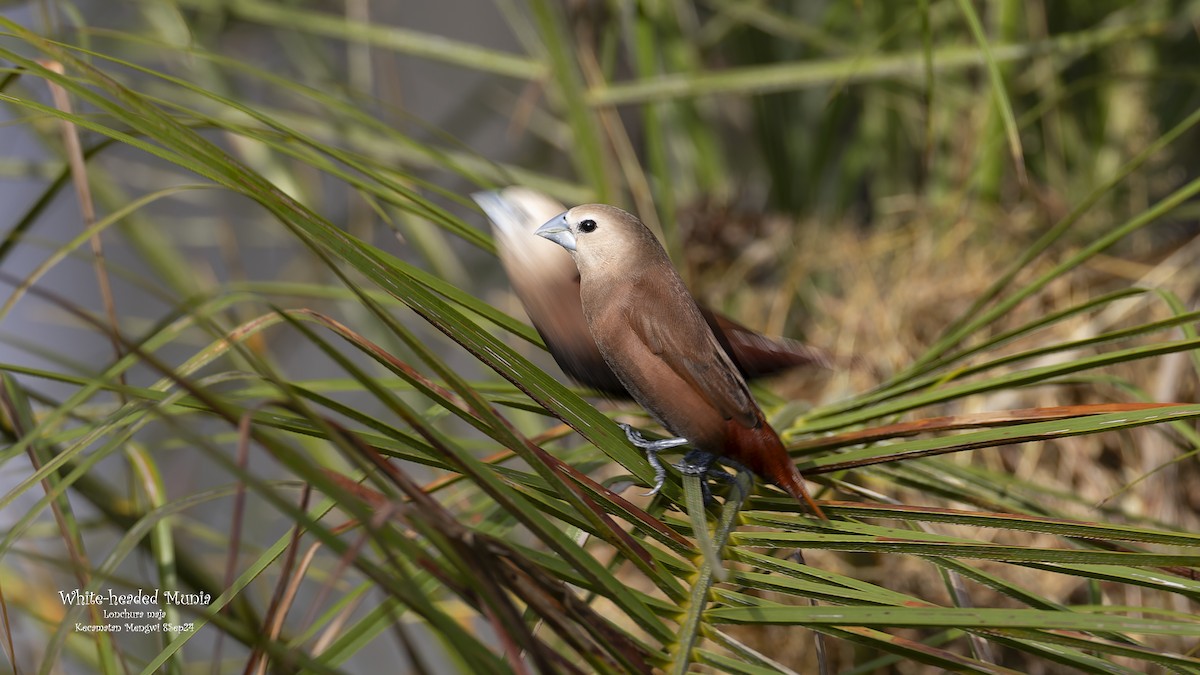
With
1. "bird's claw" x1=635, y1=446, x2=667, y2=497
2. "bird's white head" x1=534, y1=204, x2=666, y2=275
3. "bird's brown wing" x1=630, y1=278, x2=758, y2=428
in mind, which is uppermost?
"bird's white head" x1=534, y1=204, x2=666, y2=275

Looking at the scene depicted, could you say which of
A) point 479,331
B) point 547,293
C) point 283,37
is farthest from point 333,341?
point 479,331

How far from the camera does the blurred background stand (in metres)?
0.75

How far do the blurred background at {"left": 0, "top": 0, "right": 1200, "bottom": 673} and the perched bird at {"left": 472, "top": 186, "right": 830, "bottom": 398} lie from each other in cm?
5

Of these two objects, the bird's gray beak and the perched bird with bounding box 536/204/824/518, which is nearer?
the perched bird with bounding box 536/204/824/518

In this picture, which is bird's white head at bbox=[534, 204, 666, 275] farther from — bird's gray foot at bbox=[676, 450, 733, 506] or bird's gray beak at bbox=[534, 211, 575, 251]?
bird's gray foot at bbox=[676, 450, 733, 506]

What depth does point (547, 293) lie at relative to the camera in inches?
28.6

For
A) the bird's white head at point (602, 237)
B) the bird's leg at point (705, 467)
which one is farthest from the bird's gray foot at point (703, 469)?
the bird's white head at point (602, 237)

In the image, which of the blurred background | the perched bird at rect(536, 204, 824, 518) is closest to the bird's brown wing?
the perched bird at rect(536, 204, 824, 518)

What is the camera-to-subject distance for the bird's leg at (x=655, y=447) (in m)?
0.66

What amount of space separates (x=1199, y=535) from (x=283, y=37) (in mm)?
1807

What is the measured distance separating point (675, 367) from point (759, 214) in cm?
85

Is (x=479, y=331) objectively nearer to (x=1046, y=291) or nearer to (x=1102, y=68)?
(x=1046, y=291)

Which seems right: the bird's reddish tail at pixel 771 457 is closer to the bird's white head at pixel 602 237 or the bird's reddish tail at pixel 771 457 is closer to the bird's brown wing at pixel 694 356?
the bird's brown wing at pixel 694 356

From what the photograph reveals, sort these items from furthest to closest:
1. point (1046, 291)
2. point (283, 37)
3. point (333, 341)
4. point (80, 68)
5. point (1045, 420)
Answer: point (333, 341) < point (283, 37) < point (1046, 291) < point (1045, 420) < point (80, 68)
